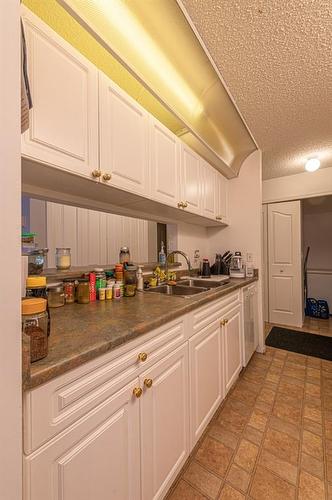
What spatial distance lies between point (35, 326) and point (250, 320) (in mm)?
1992

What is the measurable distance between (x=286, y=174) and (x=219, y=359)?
290cm

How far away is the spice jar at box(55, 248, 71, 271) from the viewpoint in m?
1.28

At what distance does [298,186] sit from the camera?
10.1 feet

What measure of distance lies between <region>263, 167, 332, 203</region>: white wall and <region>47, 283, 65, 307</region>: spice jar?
10.6ft

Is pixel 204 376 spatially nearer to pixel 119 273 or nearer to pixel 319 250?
pixel 119 273

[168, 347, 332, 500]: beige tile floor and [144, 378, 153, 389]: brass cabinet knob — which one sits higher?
[144, 378, 153, 389]: brass cabinet knob

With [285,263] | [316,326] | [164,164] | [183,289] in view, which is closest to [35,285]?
[164,164]

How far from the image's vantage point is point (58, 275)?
1.20 meters

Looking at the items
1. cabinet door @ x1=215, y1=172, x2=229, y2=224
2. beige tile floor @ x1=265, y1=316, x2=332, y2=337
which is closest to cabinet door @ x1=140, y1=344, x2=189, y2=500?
cabinet door @ x1=215, y1=172, x2=229, y2=224

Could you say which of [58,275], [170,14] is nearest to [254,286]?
[58,275]

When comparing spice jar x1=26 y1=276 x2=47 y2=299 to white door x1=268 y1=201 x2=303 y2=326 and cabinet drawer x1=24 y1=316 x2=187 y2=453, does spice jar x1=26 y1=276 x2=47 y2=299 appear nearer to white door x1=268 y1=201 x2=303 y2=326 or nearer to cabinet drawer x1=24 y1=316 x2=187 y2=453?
cabinet drawer x1=24 y1=316 x2=187 y2=453

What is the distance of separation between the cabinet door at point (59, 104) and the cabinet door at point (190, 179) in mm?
802

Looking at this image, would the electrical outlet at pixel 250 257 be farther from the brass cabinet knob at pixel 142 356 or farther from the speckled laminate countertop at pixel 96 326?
the brass cabinet knob at pixel 142 356

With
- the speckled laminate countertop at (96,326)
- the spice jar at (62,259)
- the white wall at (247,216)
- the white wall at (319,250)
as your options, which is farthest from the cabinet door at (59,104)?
the white wall at (319,250)
